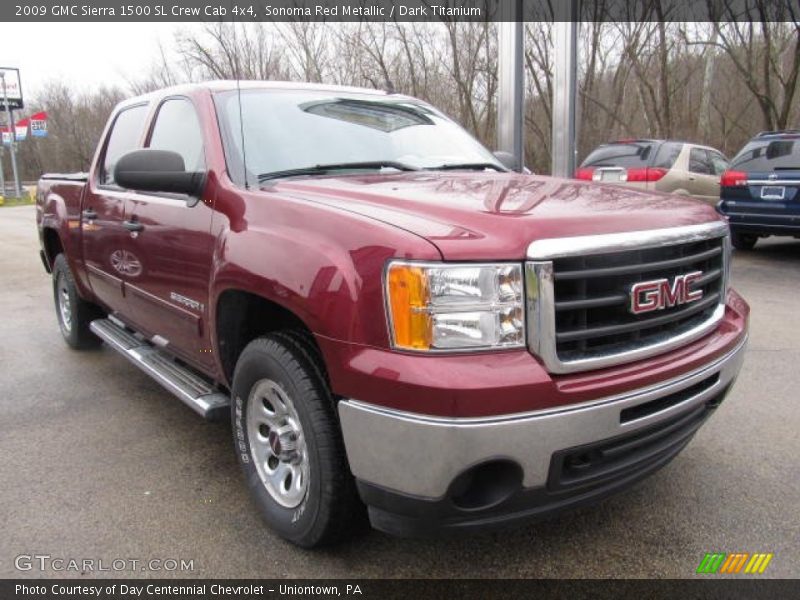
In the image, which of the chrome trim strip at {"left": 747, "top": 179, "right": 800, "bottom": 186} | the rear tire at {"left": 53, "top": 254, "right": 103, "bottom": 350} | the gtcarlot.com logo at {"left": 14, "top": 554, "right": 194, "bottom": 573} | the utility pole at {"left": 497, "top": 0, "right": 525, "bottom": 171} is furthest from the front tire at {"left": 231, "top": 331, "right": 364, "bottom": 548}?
the utility pole at {"left": 497, "top": 0, "right": 525, "bottom": 171}

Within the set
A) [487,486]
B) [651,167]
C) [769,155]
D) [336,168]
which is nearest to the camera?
[487,486]

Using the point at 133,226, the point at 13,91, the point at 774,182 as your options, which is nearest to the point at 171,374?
the point at 133,226

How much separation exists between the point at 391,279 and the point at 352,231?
258mm

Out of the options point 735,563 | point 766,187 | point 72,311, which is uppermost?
point 766,187

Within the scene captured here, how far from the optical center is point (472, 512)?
1.97 metres

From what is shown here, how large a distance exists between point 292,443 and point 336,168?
4.30 feet

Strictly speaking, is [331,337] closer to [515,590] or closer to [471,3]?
[515,590]

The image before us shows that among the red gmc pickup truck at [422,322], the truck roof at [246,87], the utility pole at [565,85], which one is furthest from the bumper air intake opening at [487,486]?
the utility pole at [565,85]

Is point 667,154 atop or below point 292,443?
atop

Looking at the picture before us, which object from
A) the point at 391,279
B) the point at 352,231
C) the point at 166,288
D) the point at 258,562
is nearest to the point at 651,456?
the point at 391,279

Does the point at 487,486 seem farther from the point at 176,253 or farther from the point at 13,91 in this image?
the point at 13,91

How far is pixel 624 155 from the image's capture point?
9.93 metres

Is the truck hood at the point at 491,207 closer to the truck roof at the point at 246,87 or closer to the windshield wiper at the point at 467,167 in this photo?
the windshield wiper at the point at 467,167

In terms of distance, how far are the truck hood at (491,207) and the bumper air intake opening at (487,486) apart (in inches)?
25.0
